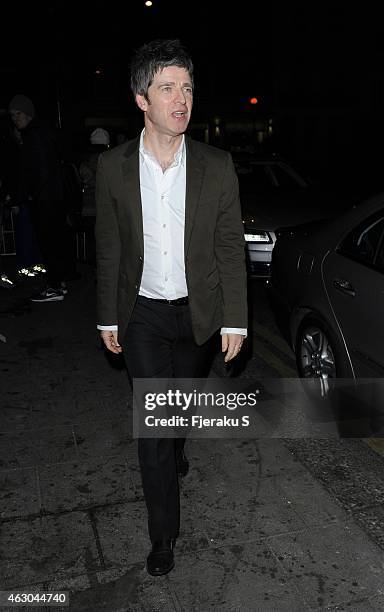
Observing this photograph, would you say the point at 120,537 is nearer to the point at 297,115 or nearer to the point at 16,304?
the point at 16,304

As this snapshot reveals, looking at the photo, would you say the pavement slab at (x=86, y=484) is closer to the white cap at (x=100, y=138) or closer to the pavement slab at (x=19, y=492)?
the pavement slab at (x=19, y=492)

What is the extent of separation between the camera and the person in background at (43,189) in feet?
22.5

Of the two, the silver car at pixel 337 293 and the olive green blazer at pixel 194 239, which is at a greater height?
the olive green blazer at pixel 194 239

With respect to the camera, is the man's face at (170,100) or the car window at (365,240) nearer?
the man's face at (170,100)

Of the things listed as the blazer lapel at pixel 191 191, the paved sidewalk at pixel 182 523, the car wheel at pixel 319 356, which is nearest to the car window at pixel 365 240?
the car wheel at pixel 319 356

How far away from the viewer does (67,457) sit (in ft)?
12.7

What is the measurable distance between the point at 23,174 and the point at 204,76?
38.5 metres

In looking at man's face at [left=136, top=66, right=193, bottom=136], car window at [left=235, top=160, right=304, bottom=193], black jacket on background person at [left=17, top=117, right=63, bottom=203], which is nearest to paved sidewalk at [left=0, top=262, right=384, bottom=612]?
man's face at [left=136, top=66, right=193, bottom=136]

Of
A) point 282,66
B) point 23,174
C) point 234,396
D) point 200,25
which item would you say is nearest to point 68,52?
point 200,25

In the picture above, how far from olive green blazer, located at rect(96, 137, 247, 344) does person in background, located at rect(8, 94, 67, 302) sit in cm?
438

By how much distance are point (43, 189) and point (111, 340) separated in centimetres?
450

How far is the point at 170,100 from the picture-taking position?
258 cm

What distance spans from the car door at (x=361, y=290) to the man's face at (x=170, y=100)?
1628mm

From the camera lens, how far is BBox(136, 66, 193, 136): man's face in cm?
257
